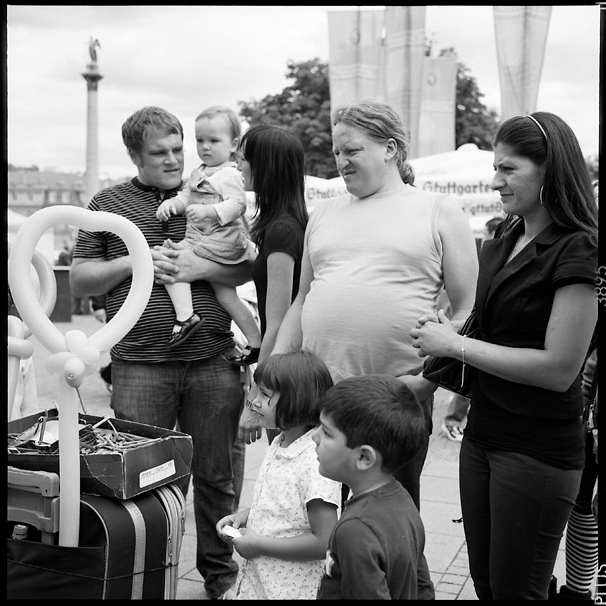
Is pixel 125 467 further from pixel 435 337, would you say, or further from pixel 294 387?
pixel 435 337

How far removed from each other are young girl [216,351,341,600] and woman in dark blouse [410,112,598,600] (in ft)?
1.36

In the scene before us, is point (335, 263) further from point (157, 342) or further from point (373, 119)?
point (157, 342)

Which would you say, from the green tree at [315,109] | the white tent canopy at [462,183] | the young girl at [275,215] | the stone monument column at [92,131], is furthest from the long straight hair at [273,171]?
the green tree at [315,109]

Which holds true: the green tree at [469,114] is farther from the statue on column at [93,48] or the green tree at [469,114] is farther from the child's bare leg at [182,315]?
the child's bare leg at [182,315]

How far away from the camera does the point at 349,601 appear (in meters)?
1.78

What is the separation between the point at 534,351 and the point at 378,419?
472mm

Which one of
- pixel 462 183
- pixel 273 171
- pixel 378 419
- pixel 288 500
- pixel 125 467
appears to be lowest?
pixel 288 500

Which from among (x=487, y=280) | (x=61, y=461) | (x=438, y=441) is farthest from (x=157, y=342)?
(x=438, y=441)

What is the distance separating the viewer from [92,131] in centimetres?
2845

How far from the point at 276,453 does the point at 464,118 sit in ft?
123

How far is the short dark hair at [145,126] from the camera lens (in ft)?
10.2

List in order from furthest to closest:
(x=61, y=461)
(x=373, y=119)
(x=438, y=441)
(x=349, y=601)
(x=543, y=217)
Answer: (x=438, y=441) → (x=373, y=119) → (x=543, y=217) → (x=61, y=461) → (x=349, y=601)

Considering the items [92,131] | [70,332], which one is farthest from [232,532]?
[92,131]

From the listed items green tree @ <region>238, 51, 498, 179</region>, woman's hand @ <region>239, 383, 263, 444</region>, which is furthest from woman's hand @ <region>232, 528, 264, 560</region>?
green tree @ <region>238, 51, 498, 179</region>
